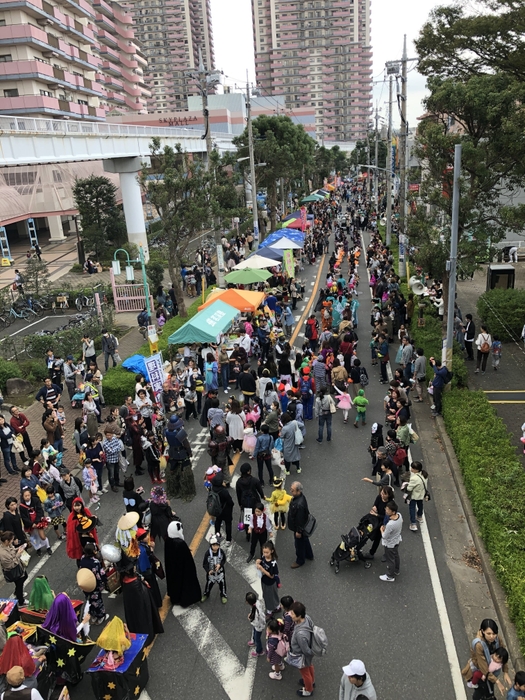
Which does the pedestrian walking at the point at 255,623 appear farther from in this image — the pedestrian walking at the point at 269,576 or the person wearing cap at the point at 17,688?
the person wearing cap at the point at 17,688

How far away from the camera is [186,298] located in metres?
28.3

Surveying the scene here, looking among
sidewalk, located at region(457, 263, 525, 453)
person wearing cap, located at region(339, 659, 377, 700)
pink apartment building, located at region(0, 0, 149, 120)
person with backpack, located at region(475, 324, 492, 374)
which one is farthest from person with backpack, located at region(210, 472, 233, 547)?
pink apartment building, located at region(0, 0, 149, 120)

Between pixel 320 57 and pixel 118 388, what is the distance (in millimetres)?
149054

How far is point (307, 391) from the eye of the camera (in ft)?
44.0

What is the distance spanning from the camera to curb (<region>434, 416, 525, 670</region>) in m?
6.84

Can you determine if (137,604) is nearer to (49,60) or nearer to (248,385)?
(248,385)

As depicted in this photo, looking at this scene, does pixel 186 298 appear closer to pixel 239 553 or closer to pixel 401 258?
pixel 401 258

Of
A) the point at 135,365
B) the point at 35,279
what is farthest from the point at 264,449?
the point at 35,279

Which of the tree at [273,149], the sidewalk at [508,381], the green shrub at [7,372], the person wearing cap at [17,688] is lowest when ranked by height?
the sidewalk at [508,381]

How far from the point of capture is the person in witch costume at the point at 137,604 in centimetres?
698

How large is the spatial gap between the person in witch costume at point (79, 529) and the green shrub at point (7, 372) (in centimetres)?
1022

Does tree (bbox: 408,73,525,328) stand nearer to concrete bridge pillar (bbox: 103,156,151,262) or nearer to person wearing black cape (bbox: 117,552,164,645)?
person wearing black cape (bbox: 117,552,164,645)

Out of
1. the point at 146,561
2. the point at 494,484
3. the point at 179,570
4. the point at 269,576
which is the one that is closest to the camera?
the point at 269,576

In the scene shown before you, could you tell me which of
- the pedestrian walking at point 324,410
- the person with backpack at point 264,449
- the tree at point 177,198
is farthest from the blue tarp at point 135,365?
the tree at point 177,198
